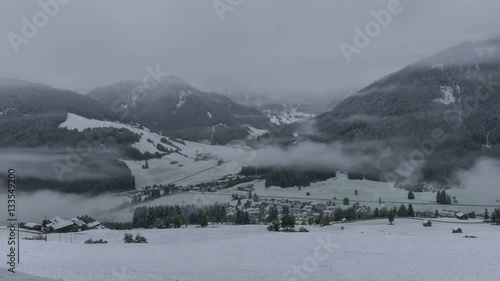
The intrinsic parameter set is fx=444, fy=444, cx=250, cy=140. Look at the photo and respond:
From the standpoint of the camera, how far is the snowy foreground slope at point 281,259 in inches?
1629

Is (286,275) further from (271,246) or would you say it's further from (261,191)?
(261,191)

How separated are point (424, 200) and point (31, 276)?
485 feet

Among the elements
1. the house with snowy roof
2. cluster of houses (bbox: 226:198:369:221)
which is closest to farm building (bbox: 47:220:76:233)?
the house with snowy roof

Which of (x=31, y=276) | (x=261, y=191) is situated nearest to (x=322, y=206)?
(x=261, y=191)

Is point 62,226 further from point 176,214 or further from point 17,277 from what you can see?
point 17,277

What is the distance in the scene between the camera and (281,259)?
48406 mm

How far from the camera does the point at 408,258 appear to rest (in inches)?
1900

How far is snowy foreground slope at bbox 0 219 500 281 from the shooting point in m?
41.4

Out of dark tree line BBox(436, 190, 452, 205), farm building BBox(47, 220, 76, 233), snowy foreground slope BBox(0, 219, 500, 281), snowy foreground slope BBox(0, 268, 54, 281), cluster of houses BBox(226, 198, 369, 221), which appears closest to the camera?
snowy foreground slope BBox(0, 268, 54, 281)

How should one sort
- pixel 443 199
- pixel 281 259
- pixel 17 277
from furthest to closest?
pixel 443 199, pixel 281 259, pixel 17 277

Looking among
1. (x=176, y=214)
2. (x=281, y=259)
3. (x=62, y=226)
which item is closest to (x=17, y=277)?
(x=281, y=259)

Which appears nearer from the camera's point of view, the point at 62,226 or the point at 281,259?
the point at 281,259

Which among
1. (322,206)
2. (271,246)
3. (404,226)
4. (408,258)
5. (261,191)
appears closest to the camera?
(408,258)

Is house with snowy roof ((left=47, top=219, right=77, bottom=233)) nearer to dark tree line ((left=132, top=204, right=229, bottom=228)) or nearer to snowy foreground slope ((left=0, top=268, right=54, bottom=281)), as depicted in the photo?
dark tree line ((left=132, top=204, right=229, bottom=228))
